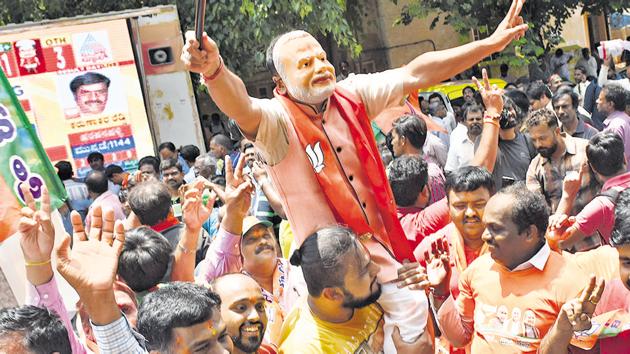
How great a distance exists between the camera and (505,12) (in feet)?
51.7

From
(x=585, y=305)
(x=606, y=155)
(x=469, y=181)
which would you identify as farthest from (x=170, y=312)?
(x=606, y=155)

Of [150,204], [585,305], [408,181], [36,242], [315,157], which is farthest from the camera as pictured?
[150,204]

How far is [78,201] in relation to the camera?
28.9 feet

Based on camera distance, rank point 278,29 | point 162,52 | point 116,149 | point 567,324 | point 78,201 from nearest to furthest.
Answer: point 567,324, point 78,201, point 116,149, point 162,52, point 278,29

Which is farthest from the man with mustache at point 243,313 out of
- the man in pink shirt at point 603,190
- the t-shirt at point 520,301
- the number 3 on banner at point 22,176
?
the number 3 on banner at point 22,176

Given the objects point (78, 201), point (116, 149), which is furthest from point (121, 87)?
point (78, 201)

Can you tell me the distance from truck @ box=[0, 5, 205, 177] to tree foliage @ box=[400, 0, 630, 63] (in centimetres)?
629

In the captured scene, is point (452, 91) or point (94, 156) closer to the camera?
point (94, 156)

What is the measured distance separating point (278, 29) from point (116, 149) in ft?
9.85

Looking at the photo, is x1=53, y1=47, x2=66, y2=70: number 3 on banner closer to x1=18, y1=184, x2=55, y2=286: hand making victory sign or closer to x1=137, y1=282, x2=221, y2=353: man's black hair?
x1=18, y1=184, x2=55, y2=286: hand making victory sign

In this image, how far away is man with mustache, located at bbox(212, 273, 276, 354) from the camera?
326cm

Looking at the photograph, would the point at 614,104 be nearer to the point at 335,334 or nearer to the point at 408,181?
the point at 408,181

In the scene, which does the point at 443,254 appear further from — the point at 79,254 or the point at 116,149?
the point at 116,149

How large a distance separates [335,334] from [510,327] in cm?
64
